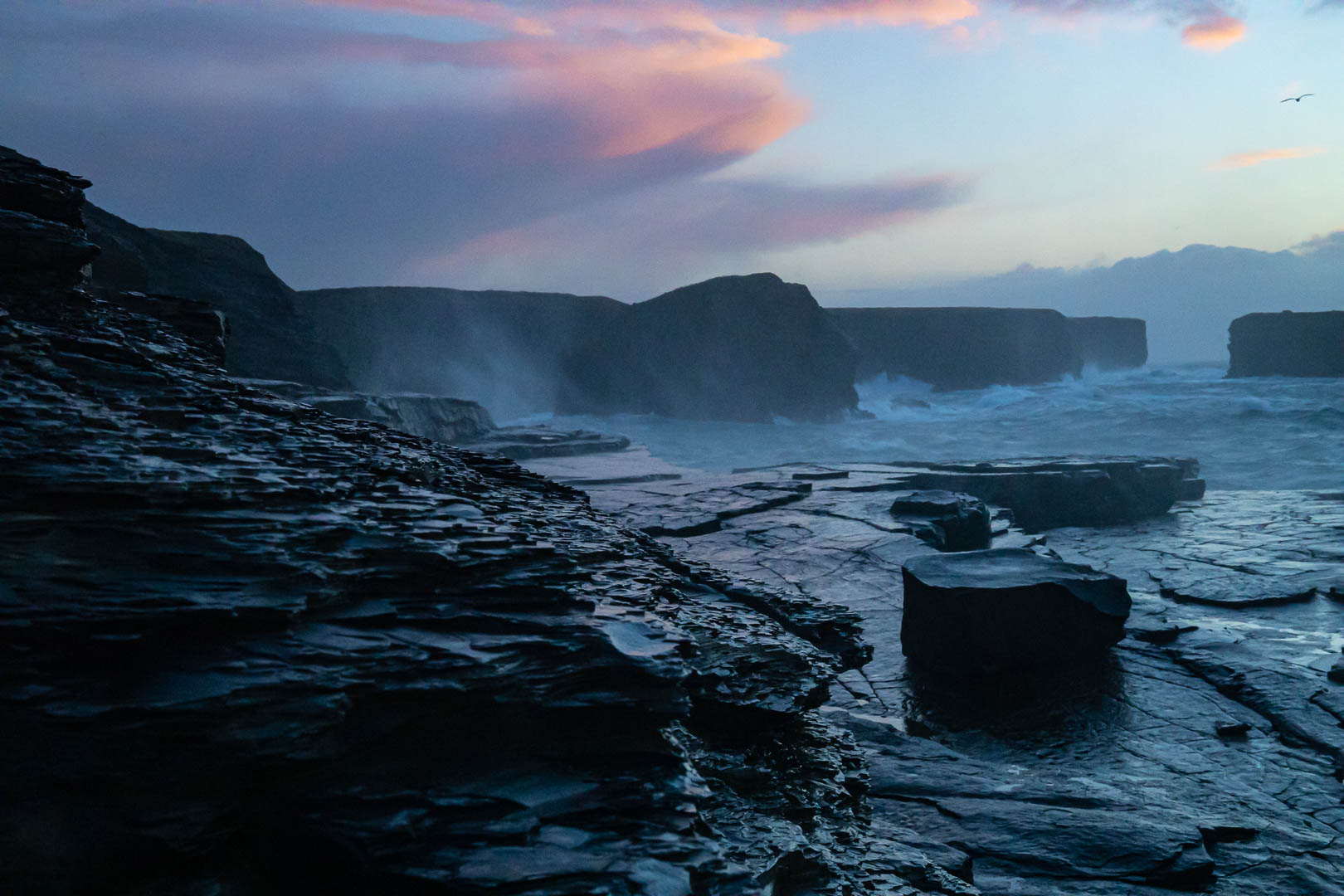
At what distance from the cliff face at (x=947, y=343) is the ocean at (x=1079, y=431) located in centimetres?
248

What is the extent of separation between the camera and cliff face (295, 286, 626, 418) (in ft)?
89.6

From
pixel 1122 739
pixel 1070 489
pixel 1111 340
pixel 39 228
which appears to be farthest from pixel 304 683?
pixel 1111 340

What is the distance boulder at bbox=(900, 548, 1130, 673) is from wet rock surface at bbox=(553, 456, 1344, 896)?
0.34ft

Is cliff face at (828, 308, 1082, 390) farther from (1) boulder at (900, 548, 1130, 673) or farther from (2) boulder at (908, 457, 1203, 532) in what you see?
(1) boulder at (900, 548, 1130, 673)

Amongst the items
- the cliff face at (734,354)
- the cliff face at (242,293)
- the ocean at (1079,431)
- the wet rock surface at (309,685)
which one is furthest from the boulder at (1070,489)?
the cliff face at (734,354)

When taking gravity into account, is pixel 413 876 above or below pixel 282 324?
below

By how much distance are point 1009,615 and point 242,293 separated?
45.9ft

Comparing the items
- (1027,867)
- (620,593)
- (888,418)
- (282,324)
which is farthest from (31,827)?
(888,418)

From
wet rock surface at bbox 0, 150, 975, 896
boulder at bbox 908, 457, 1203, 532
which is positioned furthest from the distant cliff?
wet rock surface at bbox 0, 150, 975, 896

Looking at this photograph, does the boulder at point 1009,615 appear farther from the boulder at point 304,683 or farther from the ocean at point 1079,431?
the ocean at point 1079,431

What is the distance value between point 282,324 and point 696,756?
570 inches

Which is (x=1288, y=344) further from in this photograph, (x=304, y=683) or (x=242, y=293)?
(x=304, y=683)

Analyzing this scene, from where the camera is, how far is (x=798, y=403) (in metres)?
26.8

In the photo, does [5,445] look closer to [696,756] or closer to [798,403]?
[696,756]
